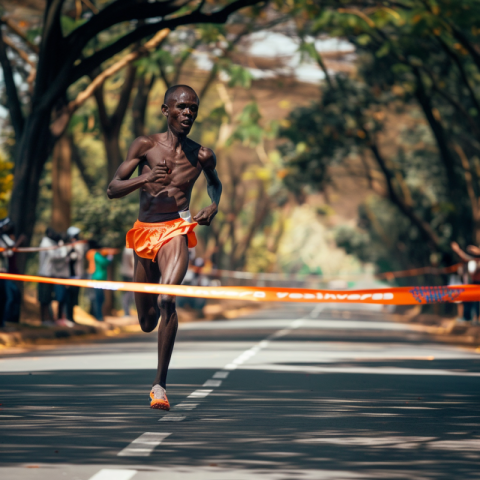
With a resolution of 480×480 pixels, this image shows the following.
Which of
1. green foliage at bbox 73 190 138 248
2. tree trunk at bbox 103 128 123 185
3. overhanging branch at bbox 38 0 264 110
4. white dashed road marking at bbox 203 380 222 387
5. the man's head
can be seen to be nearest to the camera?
the man's head

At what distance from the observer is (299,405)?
33.3 feet

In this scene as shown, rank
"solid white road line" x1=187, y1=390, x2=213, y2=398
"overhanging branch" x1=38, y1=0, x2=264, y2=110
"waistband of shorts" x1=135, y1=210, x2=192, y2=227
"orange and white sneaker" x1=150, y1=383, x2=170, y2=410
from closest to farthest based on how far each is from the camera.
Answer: "orange and white sneaker" x1=150, y1=383, x2=170, y2=410 < "waistband of shorts" x1=135, y1=210, x2=192, y2=227 < "solid white road line" x1=187, y1=390, x2=213, y2=398 < "overhanging branch" x1=38, y1=0, x2=264, y2=110

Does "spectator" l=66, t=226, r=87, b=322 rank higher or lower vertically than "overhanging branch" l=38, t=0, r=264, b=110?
lower

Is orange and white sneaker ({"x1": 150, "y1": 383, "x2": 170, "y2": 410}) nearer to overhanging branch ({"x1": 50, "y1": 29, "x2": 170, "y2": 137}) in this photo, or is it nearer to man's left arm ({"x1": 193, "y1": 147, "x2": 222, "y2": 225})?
man's left arm ({"x1": 193, "y1": 147, "x2": 222, "y2": 225})

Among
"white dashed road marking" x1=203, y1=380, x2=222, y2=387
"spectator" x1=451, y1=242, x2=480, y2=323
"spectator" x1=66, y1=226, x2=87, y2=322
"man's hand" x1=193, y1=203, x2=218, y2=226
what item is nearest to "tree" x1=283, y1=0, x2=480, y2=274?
"spectator" x1=451, y1=242, x2=480, y2=323

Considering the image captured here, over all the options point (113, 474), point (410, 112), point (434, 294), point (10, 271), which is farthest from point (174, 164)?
point (410, 112)

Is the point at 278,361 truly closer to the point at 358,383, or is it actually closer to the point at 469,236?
the point at 358,383

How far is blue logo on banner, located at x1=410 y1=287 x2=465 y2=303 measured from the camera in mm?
10180

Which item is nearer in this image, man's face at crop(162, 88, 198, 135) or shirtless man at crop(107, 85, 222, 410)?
shirtless man at crop(107, 85, 222, 410)

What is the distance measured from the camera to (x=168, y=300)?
9430 mm

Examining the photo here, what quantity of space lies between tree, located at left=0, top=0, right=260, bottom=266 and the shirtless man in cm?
1113

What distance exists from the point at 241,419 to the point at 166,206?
183 centimetres

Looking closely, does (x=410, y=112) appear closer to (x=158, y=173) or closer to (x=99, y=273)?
(x=99, y=273)

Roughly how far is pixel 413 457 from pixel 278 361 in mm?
8775
